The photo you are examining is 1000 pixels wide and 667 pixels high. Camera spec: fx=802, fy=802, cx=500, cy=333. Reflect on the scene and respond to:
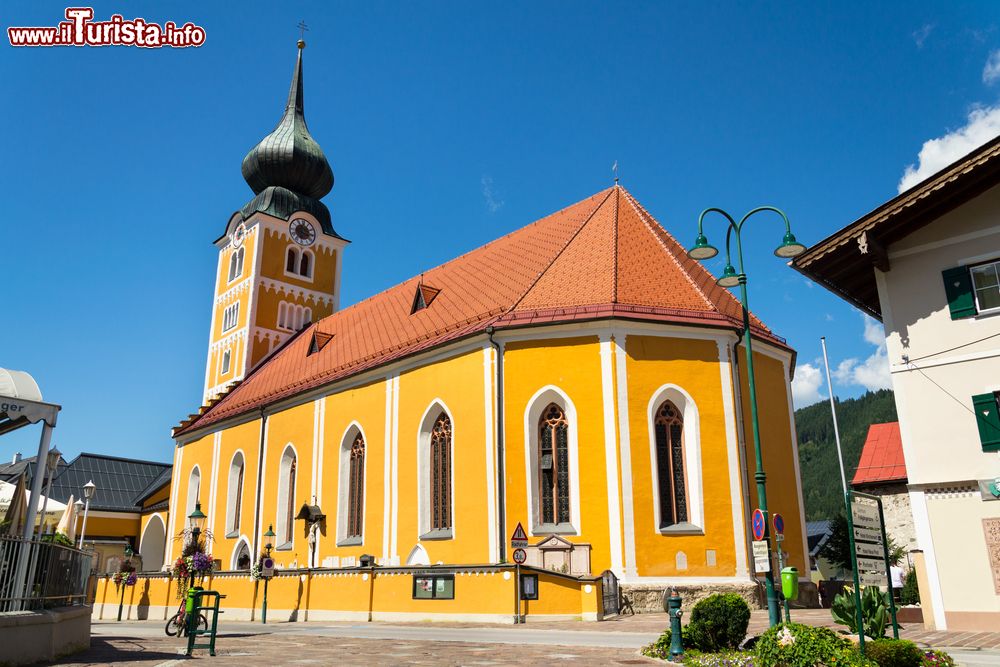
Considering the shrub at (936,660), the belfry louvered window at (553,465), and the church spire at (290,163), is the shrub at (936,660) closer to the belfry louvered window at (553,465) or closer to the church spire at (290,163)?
the belfry louvered window at (553,465)

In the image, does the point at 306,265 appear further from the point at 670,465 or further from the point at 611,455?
the point at 670,465

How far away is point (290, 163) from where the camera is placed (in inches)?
1638

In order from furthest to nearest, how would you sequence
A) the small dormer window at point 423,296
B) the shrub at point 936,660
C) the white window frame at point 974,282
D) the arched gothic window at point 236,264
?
the arched gothic window at point 236,264 → the small dormer window at point 423,296 → the white window frame at point 974,282 → the shrub at point 936,660

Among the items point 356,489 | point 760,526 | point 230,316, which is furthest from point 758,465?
point 230,316

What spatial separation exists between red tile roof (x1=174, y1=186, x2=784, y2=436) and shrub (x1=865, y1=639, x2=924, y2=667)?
13.2 meters

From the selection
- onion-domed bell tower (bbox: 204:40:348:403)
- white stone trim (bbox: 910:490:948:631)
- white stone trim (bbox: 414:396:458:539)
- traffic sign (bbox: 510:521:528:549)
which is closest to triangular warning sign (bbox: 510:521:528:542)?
traffic sign (bbox: 510:521:528:549)

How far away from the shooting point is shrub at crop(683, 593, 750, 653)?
10562 mm

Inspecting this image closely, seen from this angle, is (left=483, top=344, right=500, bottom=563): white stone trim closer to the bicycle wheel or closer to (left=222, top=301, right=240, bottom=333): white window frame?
the bicycle wheel

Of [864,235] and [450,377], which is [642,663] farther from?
[450,377]

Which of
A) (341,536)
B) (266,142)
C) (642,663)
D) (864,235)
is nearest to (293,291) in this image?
(266,142)

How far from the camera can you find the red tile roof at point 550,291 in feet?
74.2

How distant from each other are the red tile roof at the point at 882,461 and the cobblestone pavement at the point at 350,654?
2397 centimetres

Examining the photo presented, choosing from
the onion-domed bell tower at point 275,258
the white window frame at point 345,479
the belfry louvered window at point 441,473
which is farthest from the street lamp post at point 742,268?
the onion-domed bell tower at point 275,258

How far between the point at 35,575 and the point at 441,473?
1442cm
